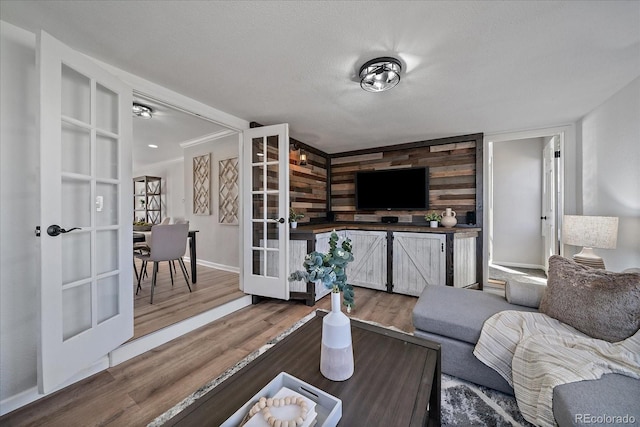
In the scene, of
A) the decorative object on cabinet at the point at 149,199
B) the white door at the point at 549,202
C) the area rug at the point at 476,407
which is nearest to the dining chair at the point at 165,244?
the area rug at the point at 476,407

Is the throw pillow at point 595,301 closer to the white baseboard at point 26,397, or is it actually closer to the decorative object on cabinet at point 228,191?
the white baseboard at point 26,397

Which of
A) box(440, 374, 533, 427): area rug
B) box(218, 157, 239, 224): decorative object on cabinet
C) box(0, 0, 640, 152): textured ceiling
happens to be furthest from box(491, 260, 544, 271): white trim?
box(218, 157, 239, 224): decorative object on cabinet

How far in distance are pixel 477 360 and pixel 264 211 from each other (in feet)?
7.79

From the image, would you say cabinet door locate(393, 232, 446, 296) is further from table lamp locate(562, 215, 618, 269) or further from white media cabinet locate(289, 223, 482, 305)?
table lamp locate(562, 215, 618, 269)

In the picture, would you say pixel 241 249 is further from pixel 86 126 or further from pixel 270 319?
pixel 86 126

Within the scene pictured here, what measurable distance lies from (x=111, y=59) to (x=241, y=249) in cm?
210

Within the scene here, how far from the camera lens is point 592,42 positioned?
4.84ft

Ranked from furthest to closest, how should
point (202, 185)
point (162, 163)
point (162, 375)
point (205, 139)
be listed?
point (162, 163)
point (202, 185)
point (205, 139)
point (162, 375)

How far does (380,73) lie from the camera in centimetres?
171

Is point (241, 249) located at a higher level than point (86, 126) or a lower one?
lower

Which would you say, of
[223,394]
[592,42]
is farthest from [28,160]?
[592,42]

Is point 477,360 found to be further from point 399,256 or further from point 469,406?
point 399,256

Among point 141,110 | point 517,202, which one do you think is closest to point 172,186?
point 141,110

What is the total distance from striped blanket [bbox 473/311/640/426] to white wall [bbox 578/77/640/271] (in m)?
1.34
